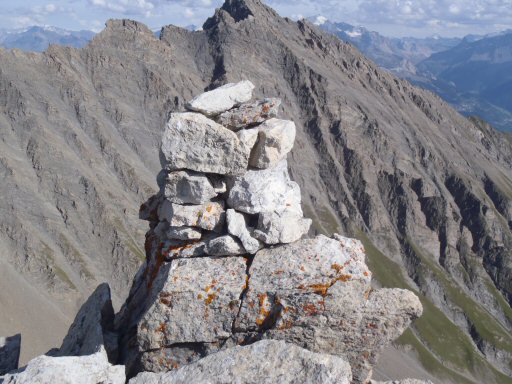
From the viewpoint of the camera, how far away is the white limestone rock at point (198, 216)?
1994 centimetres

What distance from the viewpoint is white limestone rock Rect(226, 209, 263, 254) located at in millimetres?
19047

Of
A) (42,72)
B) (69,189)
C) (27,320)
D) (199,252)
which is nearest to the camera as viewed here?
(199,252)

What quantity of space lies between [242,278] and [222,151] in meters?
5.17

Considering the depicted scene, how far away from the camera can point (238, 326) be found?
57.9 feet

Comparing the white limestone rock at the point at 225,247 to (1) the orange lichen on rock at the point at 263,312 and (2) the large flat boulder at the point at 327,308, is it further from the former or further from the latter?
(1) the orange lichen on rock at the point at 263,312

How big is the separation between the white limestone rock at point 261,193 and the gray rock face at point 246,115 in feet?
7.53

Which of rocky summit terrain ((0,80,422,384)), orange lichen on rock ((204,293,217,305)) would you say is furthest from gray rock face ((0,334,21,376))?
orange lichen on rock ((204,293,217,305))

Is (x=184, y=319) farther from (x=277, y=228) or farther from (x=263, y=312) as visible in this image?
(x=277, y=228)

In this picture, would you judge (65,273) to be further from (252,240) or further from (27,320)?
(252,240)

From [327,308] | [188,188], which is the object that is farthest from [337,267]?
[188,188]

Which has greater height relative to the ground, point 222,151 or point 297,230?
point 222,151

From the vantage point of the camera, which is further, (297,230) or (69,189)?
(69,189)

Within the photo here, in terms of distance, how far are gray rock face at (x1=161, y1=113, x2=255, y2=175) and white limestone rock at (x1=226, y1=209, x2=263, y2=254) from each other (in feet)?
7.10

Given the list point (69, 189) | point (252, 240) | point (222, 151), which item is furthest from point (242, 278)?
point (69, 189)
